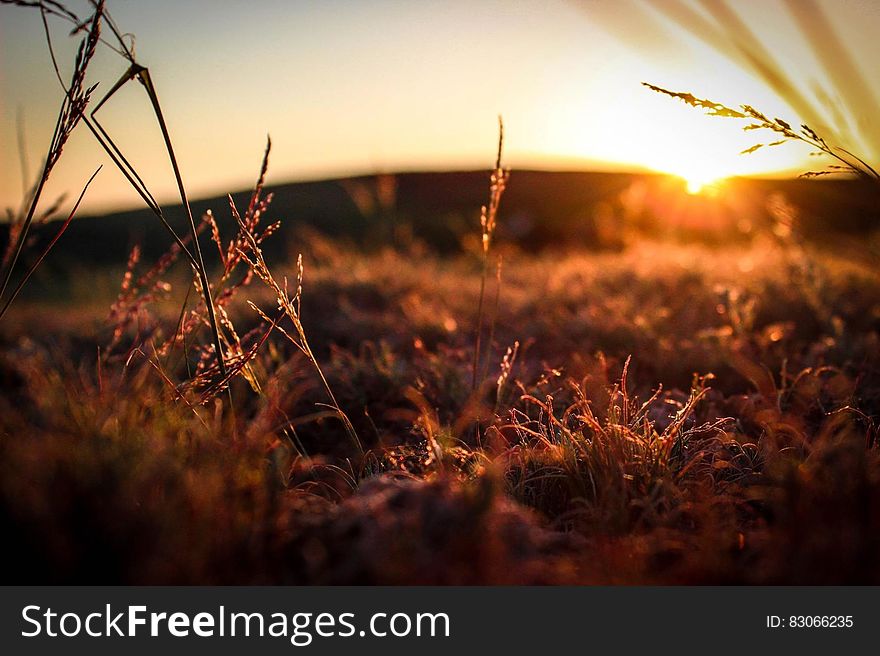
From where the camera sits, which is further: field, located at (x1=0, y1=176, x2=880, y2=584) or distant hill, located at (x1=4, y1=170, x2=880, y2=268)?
distant hill, located at (x1=4, y1=170, x2=880, y2=268)

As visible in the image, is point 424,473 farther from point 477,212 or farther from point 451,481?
point 477,212

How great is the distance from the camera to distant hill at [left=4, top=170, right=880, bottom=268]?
587 inches

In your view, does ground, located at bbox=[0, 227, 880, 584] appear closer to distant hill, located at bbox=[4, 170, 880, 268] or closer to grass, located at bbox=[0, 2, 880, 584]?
grass, located at bbox=[0, 2, 880, 584]

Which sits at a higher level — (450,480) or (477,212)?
(477,212)

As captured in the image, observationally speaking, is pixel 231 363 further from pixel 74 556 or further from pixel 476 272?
pixel 476 272

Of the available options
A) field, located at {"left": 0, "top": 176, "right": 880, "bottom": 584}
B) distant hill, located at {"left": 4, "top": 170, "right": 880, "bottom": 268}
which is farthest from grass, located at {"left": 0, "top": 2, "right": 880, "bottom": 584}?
distant hill, located at {"left": 4, "top": 170, "right": 880, "bottom": 268}

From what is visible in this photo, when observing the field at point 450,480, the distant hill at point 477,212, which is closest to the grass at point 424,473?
the field at point 450,480

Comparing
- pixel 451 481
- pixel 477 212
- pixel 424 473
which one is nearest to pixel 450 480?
pixel 451 481

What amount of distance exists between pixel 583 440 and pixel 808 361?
1935 millimetres

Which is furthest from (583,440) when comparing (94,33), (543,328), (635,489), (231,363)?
(543,328)

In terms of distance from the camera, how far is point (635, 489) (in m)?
1.72

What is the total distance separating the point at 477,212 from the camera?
58.3 ft

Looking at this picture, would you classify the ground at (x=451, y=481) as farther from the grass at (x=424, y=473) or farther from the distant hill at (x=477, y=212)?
the distant hill at (x=477, y=212)

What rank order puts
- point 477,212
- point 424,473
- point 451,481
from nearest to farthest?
point 451,481
point 424,473
point 477,212
